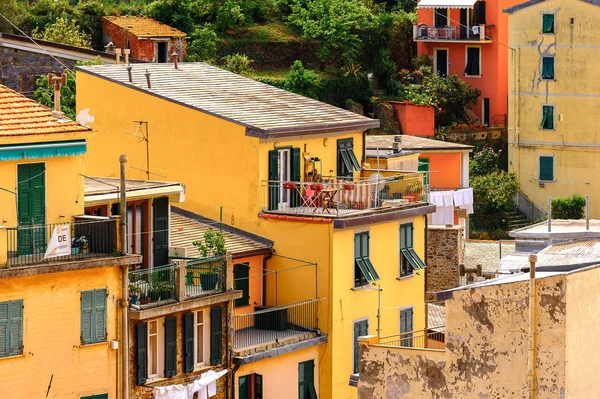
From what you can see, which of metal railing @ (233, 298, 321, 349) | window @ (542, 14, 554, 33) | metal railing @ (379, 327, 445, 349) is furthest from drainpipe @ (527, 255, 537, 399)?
window @ (542, 14, 554, 33)

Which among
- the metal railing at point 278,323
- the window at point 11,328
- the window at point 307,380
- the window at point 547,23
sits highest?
the window at point 547,23

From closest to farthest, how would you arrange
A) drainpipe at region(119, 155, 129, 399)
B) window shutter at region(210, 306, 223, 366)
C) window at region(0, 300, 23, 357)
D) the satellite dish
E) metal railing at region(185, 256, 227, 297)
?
window at region(0, 300, 23, 357), drainpipe at region(119, 155, 129, 399), metal railing at region(185, 256, 227, 297), window shutter at region(210, 306, 223, 366), the satellite dish

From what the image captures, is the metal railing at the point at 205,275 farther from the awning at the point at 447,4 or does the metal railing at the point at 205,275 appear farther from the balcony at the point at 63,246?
the awning at the point at 447,4

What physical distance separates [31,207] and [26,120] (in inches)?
81.4

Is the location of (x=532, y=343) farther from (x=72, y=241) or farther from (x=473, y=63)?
(x=473, y=63)

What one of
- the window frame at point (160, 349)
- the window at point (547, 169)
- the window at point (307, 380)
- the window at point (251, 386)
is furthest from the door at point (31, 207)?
the window at point (547, 169)

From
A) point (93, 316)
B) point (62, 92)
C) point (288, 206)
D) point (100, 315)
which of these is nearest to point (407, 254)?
point (288, 206)

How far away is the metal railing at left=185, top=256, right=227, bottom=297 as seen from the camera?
54719 mm

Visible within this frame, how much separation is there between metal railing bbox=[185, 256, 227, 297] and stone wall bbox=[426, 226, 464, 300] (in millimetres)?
16759

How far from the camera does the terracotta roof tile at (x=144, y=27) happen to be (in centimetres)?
8775

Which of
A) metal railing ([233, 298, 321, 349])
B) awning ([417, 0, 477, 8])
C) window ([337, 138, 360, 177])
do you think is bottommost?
metal railing ([233, 298, 321, 349])

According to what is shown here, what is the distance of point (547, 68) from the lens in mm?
91812

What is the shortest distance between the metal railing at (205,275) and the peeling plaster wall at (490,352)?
8.68 meters

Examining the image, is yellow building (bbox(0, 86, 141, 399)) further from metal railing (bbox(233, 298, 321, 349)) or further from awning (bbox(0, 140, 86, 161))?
metal railing (bbox(233, 298, 321, 349))
